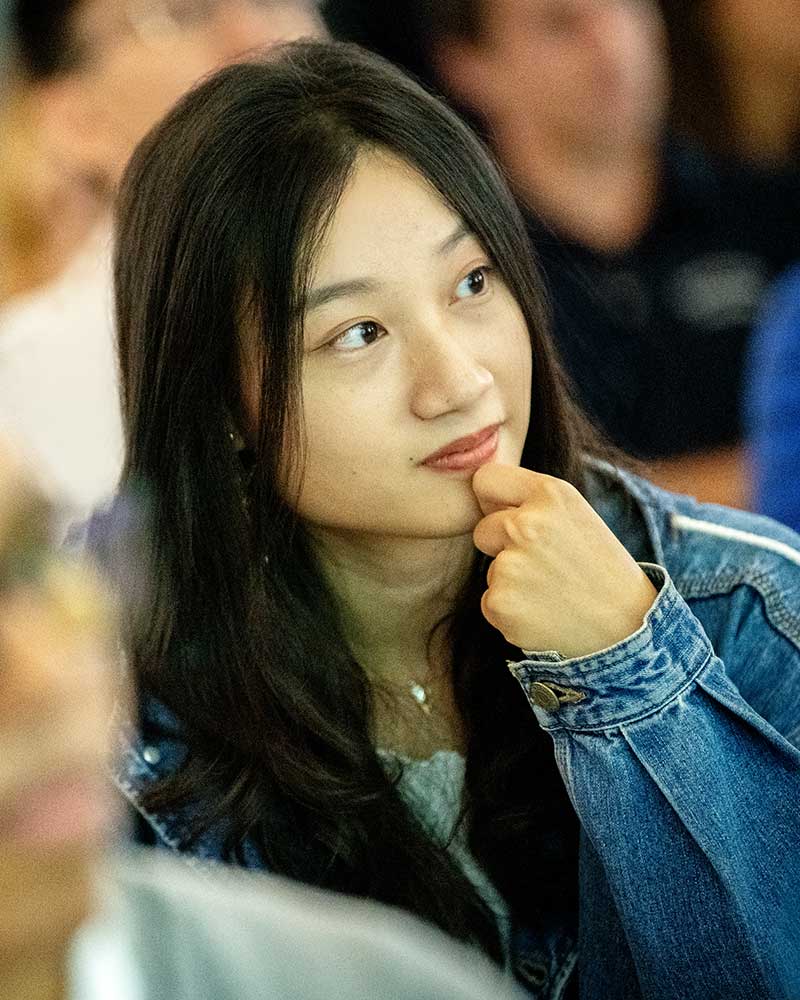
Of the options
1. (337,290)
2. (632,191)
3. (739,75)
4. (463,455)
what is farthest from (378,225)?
(739,75)

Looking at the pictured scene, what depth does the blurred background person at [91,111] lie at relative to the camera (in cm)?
151

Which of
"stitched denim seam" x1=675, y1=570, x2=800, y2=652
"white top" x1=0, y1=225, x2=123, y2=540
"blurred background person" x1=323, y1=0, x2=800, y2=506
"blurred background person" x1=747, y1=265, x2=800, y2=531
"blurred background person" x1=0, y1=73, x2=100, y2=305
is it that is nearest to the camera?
"stitched denim seam" x1=675, y1=570, x2=800, y2=652

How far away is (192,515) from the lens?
0.94m

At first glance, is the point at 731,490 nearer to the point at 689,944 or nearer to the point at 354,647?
the point at 354,647

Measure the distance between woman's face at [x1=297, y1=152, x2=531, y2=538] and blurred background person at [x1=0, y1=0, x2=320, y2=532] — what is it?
65 cm

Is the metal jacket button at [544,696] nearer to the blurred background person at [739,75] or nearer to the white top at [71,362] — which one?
the white top at [71,362]

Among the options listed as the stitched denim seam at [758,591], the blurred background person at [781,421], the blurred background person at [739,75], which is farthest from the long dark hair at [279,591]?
the blurred background person at [739,75]

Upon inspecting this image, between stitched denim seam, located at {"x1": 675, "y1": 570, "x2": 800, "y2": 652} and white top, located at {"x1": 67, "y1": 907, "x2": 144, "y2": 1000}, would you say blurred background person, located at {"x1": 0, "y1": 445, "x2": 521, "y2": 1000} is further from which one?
stitched denim seam, located at {"x1": 675, "y1": 570, "x2": 800, "y2": 652}

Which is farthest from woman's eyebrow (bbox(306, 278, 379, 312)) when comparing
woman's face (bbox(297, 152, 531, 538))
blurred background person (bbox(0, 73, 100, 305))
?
blurred background person (bbox(0, 73, 100, 305))

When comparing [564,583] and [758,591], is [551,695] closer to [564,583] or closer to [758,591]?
[564,583]

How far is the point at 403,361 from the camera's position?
0.82m

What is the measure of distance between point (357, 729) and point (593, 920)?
205 mm

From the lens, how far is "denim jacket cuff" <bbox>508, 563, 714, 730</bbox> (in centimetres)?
78

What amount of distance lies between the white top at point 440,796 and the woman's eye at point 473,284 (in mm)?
330
